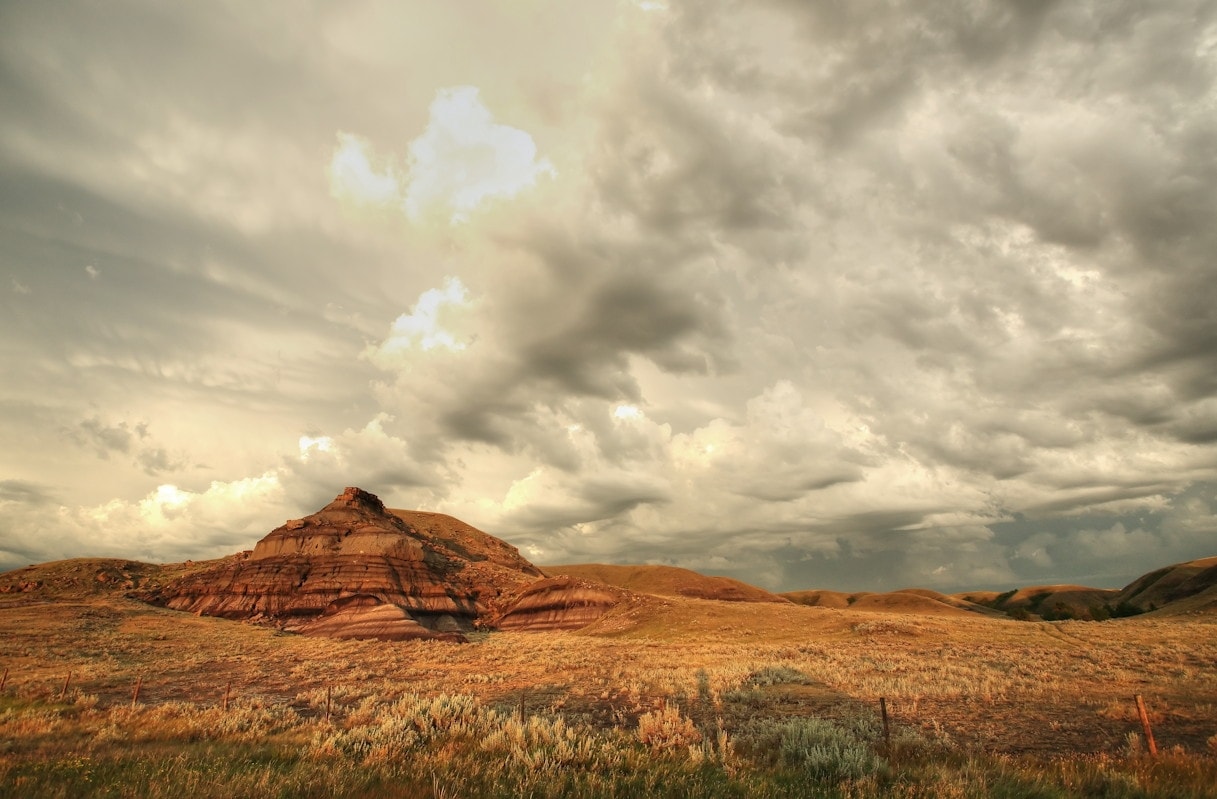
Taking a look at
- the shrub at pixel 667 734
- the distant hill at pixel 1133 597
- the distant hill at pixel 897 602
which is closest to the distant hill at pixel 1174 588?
the distant hill at pixel 1133 597

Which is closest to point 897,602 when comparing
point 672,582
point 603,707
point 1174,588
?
point 1174,588

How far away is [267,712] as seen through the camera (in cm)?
1759

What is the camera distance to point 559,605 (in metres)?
72.8

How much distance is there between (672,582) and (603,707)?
468 ft

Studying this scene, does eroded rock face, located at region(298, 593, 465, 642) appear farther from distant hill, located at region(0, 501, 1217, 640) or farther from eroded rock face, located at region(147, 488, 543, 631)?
eroded rock face, located at region(147, 488, 543, 631)

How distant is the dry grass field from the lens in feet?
31.7

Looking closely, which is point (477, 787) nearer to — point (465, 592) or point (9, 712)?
point (9, 712)

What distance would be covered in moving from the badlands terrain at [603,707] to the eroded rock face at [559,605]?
3.58m

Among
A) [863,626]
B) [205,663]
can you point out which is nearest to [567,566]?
[863,626]

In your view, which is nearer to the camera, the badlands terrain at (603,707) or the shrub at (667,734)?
the badlands terrain at (603,707)

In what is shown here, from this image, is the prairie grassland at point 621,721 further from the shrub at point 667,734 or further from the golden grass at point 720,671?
the golden grass at point 720,671

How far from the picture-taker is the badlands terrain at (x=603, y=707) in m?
9.87

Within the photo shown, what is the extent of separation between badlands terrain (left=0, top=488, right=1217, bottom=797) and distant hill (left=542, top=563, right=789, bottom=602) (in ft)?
262

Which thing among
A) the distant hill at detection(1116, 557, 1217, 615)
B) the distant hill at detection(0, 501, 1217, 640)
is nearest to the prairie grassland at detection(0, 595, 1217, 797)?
the distant hill at detection(0, 501, 1217, 640)
